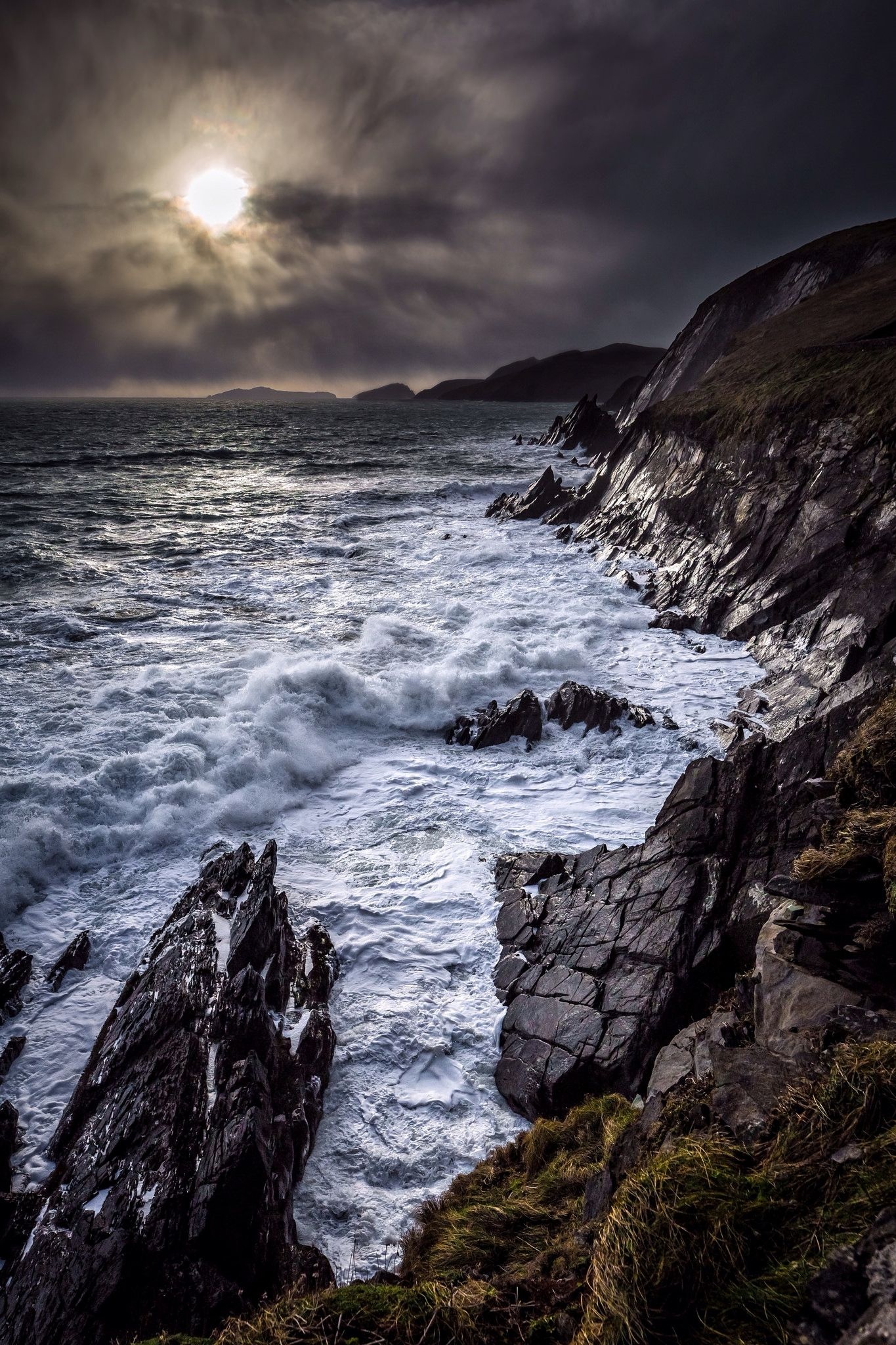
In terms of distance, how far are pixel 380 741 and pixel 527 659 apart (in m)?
5.22

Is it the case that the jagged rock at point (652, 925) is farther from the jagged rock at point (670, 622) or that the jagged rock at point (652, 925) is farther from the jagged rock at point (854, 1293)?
the jagged rock at point (670, 622)

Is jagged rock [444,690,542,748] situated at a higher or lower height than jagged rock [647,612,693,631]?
lower

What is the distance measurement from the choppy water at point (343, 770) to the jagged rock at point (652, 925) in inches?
30.3

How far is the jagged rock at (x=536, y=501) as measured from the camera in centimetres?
3766

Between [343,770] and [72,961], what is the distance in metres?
6.39

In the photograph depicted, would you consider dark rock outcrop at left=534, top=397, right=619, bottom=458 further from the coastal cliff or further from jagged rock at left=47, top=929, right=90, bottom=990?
jagged rock at left=47, top=929, right=90, bottom=990

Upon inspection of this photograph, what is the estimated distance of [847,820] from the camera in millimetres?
5996

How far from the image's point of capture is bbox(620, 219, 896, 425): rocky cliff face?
4244 centimetres

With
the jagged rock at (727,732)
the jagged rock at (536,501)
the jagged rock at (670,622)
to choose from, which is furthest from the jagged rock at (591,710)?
the jagged rock at (536,501)

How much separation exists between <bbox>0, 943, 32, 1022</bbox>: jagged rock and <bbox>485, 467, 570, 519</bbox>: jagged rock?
109 ft

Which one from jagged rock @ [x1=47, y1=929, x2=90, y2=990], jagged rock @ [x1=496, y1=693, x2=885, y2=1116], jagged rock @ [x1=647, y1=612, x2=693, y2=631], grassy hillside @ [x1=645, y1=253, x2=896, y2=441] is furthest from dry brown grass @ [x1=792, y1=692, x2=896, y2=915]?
grassy hillside @ [x1=645, y1=253, x2=896, y2=441]

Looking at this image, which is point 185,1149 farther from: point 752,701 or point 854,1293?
point 752,701

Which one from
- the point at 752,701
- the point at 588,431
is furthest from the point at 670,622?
the point at 588,431

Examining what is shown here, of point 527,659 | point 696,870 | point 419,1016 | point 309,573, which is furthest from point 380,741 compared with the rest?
point 309,573
